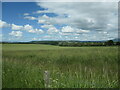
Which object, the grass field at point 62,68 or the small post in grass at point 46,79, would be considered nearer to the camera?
the small post in grass at point 46,79

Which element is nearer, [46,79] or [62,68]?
[46,79]

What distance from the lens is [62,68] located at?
520 cm

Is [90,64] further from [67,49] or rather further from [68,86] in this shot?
[68,86]

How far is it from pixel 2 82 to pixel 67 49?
11.0 ft

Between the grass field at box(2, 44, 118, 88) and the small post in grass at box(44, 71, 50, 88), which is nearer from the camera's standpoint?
the small post in grass at box(44, 71, 50, 88)

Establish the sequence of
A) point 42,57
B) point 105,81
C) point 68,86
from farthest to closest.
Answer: point 42,57 < point 105,81 < point 68,86

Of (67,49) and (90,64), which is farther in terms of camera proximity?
(67,49)

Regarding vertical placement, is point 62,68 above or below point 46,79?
below

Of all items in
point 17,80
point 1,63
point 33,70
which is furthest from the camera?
point 1,63

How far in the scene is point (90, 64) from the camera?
5609 millimetres

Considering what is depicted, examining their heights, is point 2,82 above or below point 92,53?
below

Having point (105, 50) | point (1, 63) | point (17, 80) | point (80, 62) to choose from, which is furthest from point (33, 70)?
point (105, 50)

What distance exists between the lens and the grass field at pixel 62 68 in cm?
391

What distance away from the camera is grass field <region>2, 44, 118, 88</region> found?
3906 millimetres
